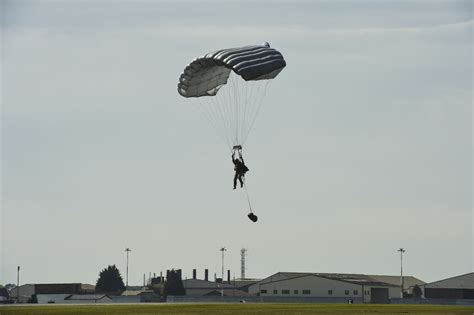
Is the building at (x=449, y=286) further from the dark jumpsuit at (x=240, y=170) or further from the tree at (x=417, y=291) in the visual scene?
the dark jumpsuit at (x=240, y=170)

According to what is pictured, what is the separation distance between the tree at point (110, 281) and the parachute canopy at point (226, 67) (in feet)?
431

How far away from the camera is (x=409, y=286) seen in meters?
174

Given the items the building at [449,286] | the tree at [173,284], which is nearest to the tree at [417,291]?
the building at [449,286]

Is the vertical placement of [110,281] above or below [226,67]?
below

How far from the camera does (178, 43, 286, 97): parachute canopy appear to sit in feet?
143

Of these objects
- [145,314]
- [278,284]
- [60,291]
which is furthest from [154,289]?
[145,314]

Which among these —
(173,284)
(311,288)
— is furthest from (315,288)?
(173,284)

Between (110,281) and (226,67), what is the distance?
13863cm

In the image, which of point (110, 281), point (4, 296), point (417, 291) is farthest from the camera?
point (110, 281)

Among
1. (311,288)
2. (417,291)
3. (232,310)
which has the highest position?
(232,310)

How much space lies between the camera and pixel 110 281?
180 meters

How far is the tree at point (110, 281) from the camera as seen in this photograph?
584 feet

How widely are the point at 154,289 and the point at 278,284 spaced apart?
93.2 ft

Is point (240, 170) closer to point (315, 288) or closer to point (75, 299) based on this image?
point (75, 299)
